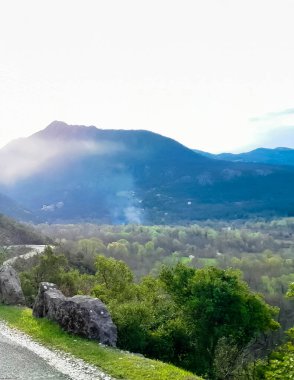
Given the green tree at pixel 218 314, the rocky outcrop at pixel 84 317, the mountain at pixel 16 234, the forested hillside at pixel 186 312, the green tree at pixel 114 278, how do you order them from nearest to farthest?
the rocky outcrop at pixel 84 317 → the forested hillside at pixel 186 312 → the green tree at pixel 218 314 → the green tree at pixel 114 278 → the mountain at pixel 16 234

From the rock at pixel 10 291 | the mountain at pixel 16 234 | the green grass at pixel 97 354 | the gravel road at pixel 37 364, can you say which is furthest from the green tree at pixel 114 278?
the mountain at pixel 16 234

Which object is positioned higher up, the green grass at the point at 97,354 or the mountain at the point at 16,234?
the green grass at the point at 97,354

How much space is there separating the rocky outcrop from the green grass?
505 mm

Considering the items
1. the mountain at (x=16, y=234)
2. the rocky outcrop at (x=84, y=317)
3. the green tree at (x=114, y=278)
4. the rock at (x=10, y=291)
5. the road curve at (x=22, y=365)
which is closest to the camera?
the road curve at (x=22, y=365)

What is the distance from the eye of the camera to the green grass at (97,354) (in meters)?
19.9

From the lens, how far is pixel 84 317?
26.1m

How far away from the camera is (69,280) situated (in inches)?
1585

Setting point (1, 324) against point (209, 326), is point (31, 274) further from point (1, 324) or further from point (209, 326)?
point (209, 326)

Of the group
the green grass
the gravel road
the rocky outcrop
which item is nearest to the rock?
the green grass

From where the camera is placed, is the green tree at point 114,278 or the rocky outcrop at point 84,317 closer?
the rocky outcrop at point 84,317

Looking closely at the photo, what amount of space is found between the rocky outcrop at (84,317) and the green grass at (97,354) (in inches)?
19.9

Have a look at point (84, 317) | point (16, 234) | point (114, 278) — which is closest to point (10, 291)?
point (114, 278)

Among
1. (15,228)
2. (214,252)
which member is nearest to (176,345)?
(15,228)

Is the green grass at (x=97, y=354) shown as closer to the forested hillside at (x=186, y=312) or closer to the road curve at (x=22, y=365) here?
the road curve at (x=22, y=365)
